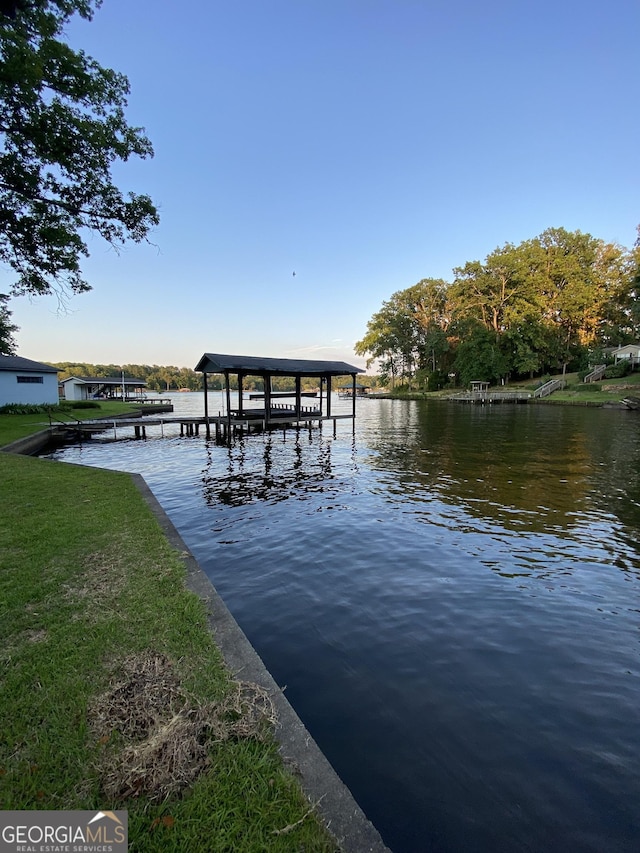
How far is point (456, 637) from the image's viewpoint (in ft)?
15.1

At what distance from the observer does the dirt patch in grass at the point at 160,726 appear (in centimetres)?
212

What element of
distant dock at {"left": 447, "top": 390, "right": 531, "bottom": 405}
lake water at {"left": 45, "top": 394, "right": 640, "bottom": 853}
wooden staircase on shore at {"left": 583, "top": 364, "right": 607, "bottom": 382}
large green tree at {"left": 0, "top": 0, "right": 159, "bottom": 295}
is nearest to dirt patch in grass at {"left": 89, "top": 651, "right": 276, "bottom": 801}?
lake water at {"left": 45, "top": 394, "right": 640, "bottom": 853}

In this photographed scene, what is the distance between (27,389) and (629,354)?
67231 mm

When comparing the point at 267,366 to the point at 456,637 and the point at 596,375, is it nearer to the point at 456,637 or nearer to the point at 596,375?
the point at 456,637

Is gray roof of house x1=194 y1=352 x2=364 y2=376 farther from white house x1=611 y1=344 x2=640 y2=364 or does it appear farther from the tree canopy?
white house x1=611 y1=344 x2=640 y2=364

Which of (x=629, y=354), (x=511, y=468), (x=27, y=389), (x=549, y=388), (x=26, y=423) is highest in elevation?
(x=629, y=354)

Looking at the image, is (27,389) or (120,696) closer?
(120,696)

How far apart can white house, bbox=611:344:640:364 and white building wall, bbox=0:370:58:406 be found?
64.3 meters

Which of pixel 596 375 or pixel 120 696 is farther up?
pixel 596 375

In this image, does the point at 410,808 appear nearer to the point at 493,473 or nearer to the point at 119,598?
the point at 119,598

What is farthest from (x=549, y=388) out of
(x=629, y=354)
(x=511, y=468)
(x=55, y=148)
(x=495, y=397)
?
(x=55, y=148)

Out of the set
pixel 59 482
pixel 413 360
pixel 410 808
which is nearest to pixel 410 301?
pixel 413 360

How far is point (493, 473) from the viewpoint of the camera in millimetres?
13344

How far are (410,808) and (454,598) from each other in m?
3.07
